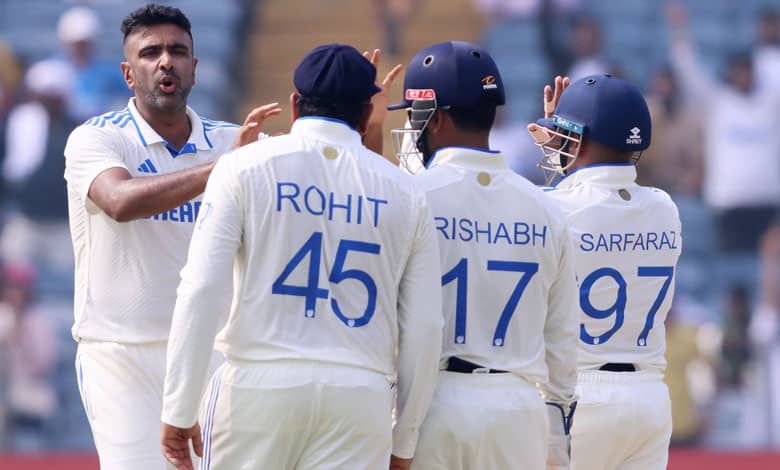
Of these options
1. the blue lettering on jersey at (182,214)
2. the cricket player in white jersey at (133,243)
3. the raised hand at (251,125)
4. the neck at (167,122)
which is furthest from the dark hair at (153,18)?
the raised hand at (251,125)

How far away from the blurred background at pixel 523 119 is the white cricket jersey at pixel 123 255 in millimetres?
6656

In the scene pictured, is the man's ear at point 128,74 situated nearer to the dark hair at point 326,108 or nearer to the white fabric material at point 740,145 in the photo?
the dark hair at point 326,108

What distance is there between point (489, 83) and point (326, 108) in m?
0.60

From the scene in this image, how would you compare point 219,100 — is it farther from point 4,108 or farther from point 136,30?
point 136,30

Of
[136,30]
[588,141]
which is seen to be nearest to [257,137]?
[136,30]

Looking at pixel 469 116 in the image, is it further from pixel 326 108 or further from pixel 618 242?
pixel 618 242

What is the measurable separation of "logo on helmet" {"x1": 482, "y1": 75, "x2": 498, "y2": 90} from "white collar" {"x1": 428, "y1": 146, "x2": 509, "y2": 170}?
196 millimetres

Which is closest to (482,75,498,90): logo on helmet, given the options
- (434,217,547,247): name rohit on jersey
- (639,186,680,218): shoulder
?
(434,217,547,247): name rohit on jersey

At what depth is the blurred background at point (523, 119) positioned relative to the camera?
450 inches

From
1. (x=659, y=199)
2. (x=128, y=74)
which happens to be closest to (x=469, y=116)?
(x=659, y=199)

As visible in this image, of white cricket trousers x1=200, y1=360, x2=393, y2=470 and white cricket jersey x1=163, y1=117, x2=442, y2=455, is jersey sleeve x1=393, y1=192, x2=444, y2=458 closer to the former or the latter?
white cricket jersey x1=163, y1=117, x2=442, y2=455

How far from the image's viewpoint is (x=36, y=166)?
11711mm

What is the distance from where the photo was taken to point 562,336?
14.4 ft

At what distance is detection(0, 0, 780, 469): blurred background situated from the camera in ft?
37.5
